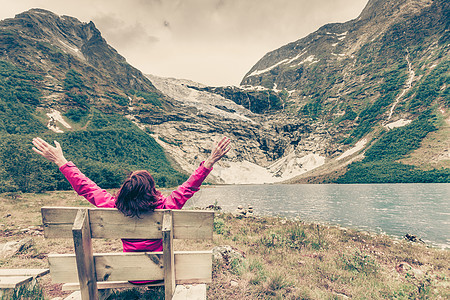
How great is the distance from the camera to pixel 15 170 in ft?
97.7

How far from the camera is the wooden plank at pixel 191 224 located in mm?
3045

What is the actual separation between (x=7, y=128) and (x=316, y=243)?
5317 inches

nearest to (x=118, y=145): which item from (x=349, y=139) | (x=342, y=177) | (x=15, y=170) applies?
(x=15, y=170)

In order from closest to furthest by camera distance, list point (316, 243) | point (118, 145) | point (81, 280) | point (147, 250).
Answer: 1. point (81, 280)
2. point (147, 250)
3. point (316, 243)
4. point (118, 145)

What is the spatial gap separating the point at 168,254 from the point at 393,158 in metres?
143

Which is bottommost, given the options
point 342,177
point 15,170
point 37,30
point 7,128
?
point 342,177

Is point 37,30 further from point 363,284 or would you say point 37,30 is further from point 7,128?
point 363,284

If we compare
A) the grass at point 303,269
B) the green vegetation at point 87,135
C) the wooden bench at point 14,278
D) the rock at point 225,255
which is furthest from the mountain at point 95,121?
the rock at point 225,255

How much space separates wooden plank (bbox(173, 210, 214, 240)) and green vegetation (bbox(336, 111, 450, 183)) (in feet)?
385

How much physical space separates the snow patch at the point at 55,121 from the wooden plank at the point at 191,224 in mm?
144572

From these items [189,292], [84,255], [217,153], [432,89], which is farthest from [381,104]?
[84,255]

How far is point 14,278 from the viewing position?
3834mm

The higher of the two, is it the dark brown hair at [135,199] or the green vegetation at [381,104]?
the green vegetation at [381,104]

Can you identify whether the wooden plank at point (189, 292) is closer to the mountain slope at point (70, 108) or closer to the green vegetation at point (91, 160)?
the green vegetation at point (91, 160)
